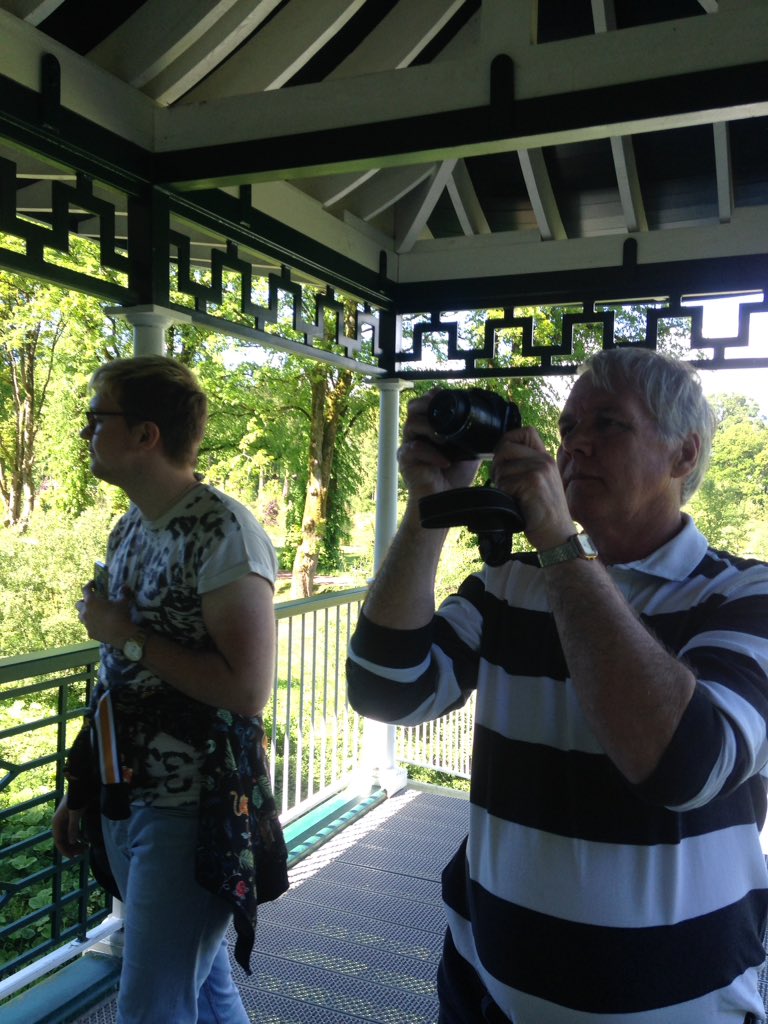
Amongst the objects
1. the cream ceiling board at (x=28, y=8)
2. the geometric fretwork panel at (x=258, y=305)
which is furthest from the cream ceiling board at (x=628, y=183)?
the cream ceiling board at (x=28, y=8)

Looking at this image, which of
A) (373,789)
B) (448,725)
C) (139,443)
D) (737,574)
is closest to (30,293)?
(448,725)

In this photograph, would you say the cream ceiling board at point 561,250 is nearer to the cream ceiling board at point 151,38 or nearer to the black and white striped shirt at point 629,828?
the cream ceiling board at point 151,38

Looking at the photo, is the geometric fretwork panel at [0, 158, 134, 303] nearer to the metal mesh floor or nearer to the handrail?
the handrail

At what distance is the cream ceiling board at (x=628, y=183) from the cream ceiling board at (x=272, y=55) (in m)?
1.30

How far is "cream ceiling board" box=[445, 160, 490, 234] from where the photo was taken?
3.82 m

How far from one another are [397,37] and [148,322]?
144 cm

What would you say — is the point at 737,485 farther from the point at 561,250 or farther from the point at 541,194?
the point at 541,194

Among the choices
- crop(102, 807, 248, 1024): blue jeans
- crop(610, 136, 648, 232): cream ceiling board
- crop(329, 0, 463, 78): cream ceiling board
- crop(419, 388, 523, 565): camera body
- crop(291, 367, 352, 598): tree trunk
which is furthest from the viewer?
crop(291, 367, 352, 598): tree trunk

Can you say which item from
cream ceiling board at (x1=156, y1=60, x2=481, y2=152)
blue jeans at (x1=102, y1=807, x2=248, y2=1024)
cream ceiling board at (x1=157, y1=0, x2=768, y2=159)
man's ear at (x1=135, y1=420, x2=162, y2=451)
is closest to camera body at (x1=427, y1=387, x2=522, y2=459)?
man's ear at (x1=135, y1=420, x2=162, y2=451)

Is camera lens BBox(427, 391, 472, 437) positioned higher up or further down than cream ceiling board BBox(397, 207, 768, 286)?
further down

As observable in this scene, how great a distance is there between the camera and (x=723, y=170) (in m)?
3.29

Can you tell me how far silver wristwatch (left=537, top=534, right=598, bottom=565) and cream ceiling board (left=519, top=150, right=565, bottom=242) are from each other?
2931mm

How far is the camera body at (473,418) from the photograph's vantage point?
1.06 m

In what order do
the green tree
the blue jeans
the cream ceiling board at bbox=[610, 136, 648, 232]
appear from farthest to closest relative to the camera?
1. the green tree
2. the cream ceiling board at bbox=[610, 136, 648, 232]
3. the blue jeans
